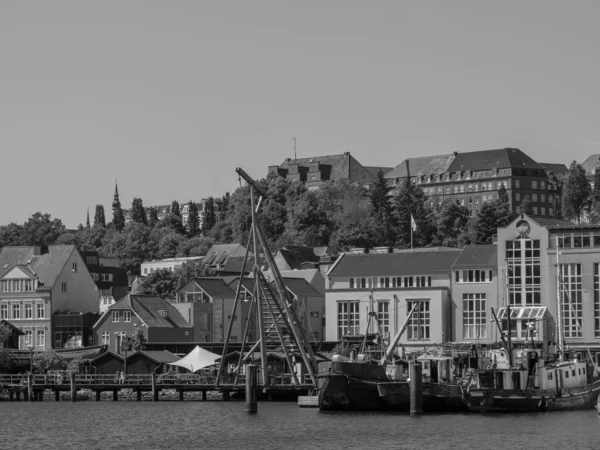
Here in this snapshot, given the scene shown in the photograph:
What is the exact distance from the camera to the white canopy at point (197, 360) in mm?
130000

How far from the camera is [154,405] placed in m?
120

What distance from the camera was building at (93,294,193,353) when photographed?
5896 inches

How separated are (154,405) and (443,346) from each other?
26444 mm

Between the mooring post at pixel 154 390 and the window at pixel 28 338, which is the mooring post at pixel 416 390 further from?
the window at pixel 28 338

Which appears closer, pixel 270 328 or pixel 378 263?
pixel 270 328

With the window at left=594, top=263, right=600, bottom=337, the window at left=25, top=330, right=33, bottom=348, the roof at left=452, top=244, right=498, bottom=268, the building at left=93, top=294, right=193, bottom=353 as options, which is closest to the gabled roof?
the building at left=93, top=294, right=193, bottom=353

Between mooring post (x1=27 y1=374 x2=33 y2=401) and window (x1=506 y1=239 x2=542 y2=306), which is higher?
window (x1=506 y1=239 x2=542 y2=306)

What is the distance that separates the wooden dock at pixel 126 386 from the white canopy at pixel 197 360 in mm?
2070

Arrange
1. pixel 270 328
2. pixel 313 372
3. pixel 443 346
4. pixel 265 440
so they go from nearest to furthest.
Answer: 1. pixel 265 440
2. pixel 313 372
3. pixel 443 346
4. pixel 270 328

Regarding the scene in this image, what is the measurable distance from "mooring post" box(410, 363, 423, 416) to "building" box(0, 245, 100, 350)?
68278 millimetres

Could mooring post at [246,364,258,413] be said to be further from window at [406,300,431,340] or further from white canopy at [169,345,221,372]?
window at [406,300,431,340]

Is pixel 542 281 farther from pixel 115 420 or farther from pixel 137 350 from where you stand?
pixel 115 420

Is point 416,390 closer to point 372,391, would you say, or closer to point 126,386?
point 372,391

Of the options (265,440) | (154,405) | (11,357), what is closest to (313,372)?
(154,405)
